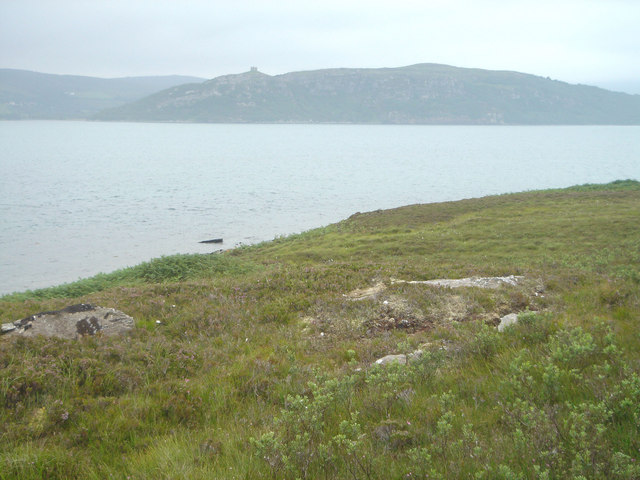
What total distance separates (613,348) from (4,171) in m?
90.0

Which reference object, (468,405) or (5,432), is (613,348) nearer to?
(468,405)

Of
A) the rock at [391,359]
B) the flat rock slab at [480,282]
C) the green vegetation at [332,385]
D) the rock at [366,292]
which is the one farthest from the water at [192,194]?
the rock at [391,359]

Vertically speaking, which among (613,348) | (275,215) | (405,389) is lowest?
(275,215)

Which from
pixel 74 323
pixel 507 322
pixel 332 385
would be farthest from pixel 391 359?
pixel 74 323

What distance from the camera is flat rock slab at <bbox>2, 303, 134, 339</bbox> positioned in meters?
8.82

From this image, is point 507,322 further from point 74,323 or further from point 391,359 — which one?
point 74,323

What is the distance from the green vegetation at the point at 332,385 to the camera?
4191 mm

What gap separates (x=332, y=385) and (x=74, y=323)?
6110mm

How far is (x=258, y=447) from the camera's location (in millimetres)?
4434

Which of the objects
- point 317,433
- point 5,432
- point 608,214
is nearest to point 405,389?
point 317,433

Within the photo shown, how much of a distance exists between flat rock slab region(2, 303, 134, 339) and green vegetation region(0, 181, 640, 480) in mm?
525

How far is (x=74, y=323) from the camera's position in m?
9.18

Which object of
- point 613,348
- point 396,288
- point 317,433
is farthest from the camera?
point 396,288

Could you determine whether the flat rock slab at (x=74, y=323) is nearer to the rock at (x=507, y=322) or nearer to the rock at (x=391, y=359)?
the rock at (x=391, y=359)
